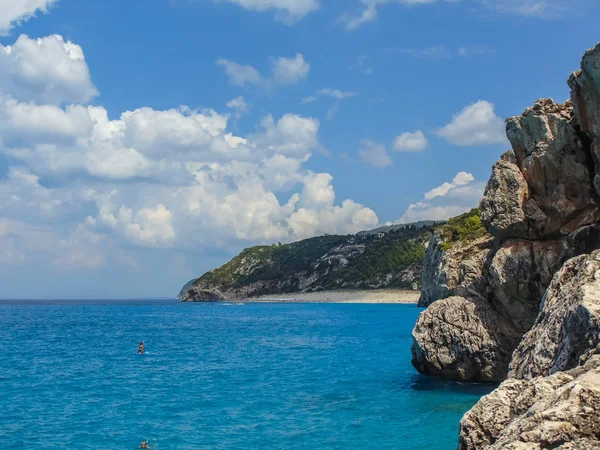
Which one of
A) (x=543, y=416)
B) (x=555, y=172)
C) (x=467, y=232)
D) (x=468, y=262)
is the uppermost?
(x=555, y=172)

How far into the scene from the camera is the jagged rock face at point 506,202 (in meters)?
A: 31.8

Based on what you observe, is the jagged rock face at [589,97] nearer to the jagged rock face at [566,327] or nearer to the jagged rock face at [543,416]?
the jagged rock face at [566,327]

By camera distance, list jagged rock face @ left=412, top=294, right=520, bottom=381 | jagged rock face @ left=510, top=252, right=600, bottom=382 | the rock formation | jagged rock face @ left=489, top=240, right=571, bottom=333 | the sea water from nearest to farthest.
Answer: jagged rock face @ left=510, top=252, right=600, bottom=382, the sea water, the rock formation, jagged rock face @ left=489, top=240, right=571, bottom=333, jagged rock face @ left=412, top=294, right=520, bottom=381

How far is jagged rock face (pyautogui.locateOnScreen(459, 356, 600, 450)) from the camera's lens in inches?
321

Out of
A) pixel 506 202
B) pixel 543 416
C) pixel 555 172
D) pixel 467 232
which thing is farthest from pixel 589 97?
pixel 467 232

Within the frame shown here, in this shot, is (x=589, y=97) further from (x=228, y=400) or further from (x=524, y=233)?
(x=228, y=400)

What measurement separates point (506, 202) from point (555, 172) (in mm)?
3175

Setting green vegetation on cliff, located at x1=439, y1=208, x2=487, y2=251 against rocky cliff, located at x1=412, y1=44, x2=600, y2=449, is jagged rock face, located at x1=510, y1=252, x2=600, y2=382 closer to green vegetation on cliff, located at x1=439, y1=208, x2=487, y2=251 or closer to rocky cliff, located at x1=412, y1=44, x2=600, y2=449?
rocky cliff, located at x1=412, y1=44, x2=600, y2=449

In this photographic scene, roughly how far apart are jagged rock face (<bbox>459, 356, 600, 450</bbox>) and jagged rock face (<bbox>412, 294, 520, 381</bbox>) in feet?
72.6

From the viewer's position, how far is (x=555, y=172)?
3123cm

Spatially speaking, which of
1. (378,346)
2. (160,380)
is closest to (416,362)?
(160,380)

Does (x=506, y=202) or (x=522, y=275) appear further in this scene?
(x=506, y=202)

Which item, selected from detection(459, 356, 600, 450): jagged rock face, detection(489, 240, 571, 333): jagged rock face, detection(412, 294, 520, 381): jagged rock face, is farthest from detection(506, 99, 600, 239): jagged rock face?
detection(459, 356, 600, 450): jagged rock face

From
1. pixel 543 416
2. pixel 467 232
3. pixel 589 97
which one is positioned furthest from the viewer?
pixel 467 232
